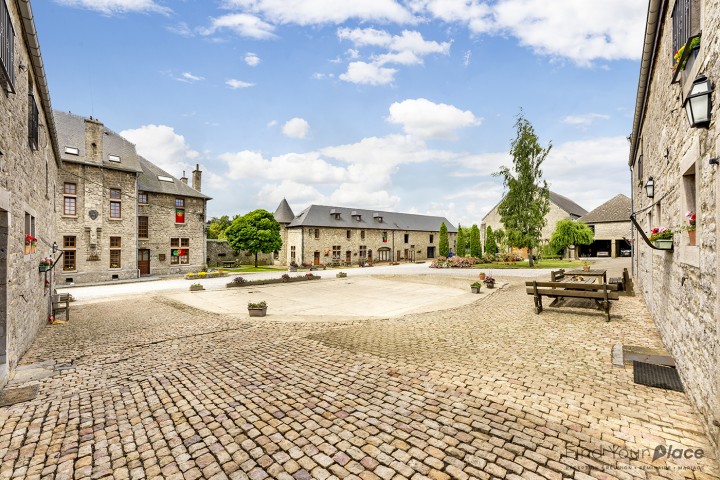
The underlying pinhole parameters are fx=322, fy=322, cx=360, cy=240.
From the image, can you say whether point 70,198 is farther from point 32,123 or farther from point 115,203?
point 32,123

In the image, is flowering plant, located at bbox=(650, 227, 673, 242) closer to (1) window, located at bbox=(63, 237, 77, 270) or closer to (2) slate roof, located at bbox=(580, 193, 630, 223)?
(1) window, located at bbox=(63, 237, 77, 270)

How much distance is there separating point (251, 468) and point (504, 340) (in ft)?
19.2

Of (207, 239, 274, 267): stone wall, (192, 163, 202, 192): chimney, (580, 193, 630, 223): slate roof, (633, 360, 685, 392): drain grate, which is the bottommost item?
(633, 360, 685, 392): drain grate

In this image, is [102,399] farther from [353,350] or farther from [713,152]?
[713,152]

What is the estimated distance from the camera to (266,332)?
8.41 metres

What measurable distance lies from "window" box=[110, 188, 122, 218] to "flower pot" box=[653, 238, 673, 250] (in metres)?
29.1

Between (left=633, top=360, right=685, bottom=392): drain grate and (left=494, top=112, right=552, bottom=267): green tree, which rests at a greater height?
(left=494, top=112, right=552, bottom=267): green tree

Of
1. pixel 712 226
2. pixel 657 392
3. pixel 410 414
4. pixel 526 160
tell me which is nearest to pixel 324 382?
pixel 410 414

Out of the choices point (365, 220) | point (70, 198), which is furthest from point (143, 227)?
point (365, 220)

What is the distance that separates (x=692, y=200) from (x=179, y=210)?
30.4 metres

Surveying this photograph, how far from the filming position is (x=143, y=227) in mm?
25406

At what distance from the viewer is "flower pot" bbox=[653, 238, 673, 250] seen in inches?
206

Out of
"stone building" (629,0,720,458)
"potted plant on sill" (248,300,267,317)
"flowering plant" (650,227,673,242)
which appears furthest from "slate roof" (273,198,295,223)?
"flowering plant" (650,227,673,242)

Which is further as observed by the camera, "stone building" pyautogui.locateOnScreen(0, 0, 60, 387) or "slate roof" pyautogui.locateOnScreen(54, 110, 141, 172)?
"slate roof" pyautogui.locateOnScreen(54, 110, 141, 172)
